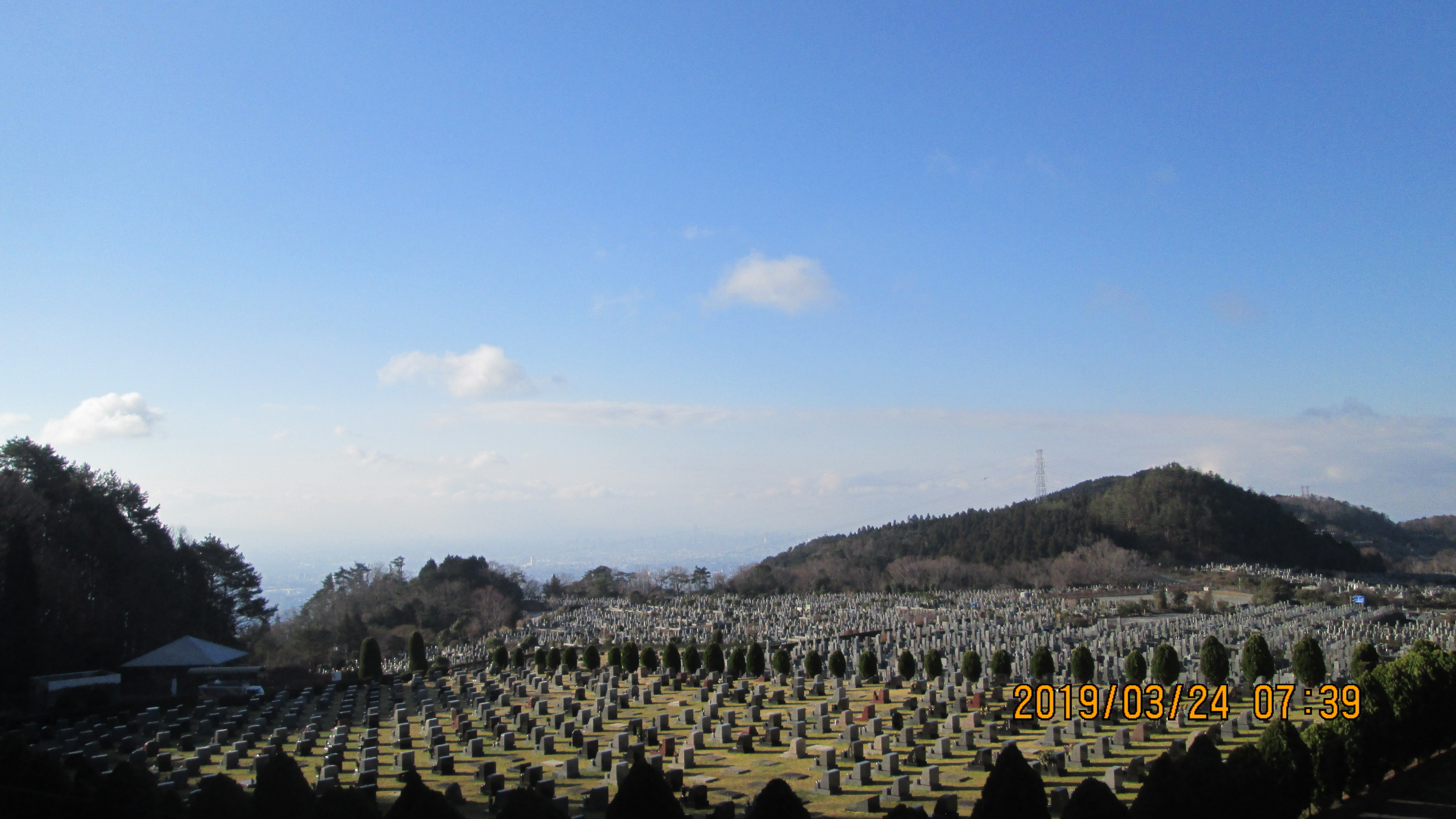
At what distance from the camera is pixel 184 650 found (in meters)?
37.1

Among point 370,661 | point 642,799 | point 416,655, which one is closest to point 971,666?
point 642,799

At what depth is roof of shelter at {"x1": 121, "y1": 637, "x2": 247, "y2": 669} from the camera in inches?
1427

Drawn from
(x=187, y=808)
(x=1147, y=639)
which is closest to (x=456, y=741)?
(x=187, y=808)

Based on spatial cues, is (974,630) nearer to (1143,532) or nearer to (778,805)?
(778,805)

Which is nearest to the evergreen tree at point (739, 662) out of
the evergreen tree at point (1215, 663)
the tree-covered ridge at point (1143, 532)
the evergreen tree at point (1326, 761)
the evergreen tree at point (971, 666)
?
the evergreen tree at point (971, 666)

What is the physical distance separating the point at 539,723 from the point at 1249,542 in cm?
8895

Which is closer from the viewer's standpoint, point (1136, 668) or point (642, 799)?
point (642, 799)

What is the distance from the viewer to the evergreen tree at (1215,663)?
22.8 m

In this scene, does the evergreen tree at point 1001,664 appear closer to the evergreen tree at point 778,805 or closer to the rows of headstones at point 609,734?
the rows of headstones at point 609,734

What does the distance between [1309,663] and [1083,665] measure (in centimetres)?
545

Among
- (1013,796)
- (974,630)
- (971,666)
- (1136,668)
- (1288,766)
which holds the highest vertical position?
(1013,796)

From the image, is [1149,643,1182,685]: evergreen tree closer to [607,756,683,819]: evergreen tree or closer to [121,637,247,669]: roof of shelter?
[607,756,683,819]: evergreen tree

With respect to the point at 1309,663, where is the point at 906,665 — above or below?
below
